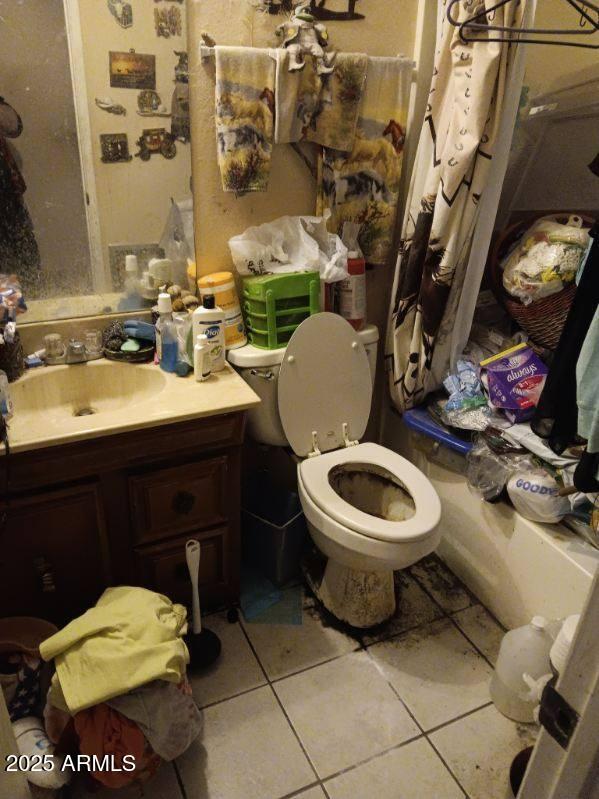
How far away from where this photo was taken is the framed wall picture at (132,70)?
1363 millimetres

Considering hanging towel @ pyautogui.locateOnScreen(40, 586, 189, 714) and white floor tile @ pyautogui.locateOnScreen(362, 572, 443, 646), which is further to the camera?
white floor tile @ pyautogui.locateOnScreen(362, 572, 443, 646)

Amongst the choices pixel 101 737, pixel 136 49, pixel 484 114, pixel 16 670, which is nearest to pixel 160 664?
pixel 101 737

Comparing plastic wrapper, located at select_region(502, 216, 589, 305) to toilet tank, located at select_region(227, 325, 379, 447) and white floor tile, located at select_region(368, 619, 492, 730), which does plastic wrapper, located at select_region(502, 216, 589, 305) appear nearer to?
toilet tank, located at select_region(227, 325, 379, 447)

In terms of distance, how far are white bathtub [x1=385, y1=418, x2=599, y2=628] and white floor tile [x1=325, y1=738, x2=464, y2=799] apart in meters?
0.52

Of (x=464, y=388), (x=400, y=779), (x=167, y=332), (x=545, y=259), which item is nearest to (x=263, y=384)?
(x=167, y=332)

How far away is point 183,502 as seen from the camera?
1473mm

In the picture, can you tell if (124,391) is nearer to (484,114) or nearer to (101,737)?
(101,737)

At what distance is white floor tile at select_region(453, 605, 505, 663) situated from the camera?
167 centimetres

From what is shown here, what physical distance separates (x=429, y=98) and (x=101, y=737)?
1.85 m

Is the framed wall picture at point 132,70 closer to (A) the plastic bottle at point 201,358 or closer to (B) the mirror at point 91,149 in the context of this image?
(B) the mirror at point 91,149

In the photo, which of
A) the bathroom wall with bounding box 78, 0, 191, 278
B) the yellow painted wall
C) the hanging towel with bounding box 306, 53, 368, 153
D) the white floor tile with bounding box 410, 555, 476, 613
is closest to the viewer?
the bathroom wall with bounding box 78, 0, 191, 278

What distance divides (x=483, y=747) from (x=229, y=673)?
0.70 m

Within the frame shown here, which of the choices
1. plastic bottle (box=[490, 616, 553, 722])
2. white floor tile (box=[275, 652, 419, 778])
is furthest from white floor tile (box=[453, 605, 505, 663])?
white floor tile (box=[275, 652, 419, 778])

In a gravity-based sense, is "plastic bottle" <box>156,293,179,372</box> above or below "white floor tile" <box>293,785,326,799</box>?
above
